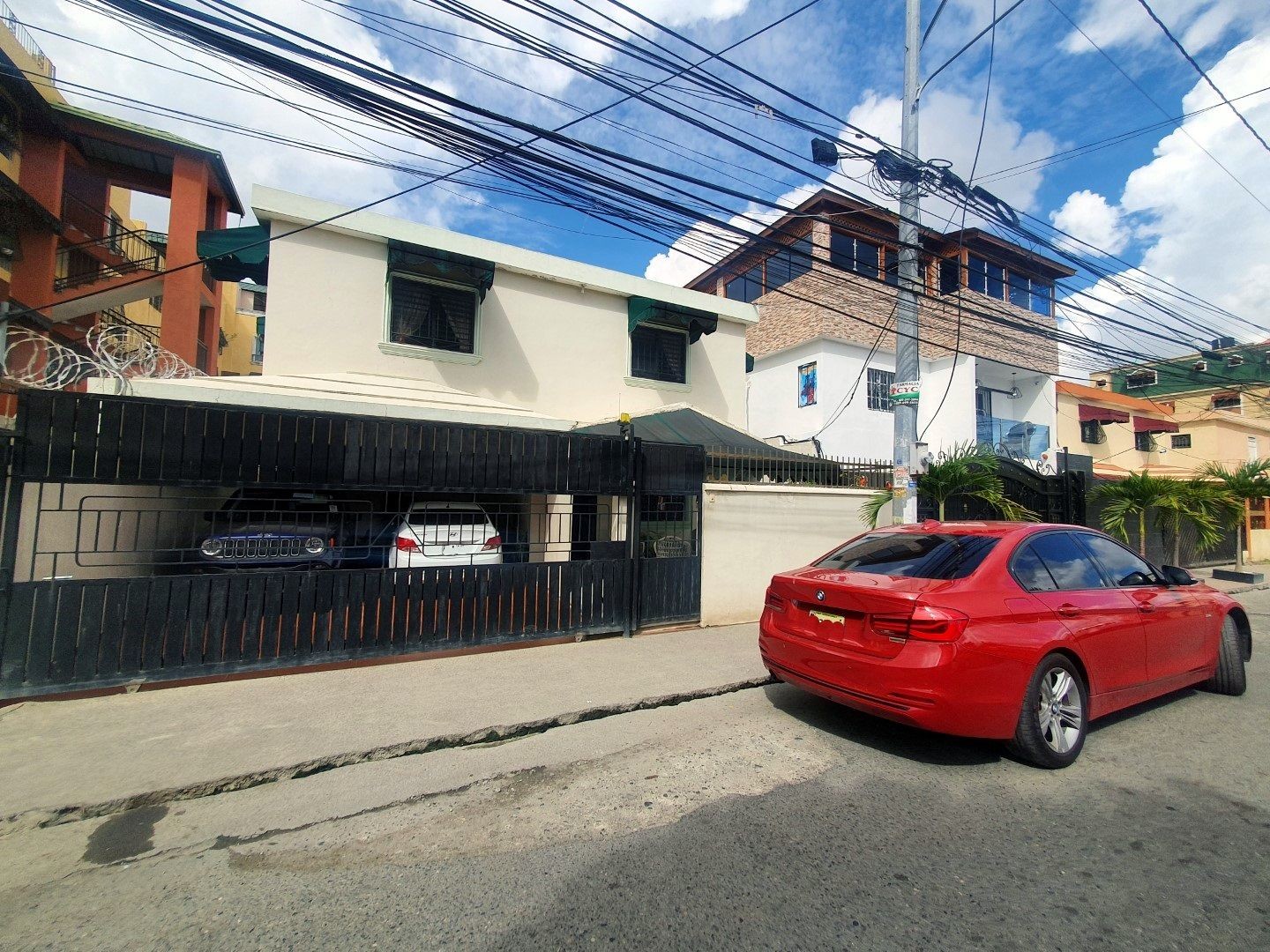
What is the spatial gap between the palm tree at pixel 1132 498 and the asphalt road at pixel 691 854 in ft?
33.6

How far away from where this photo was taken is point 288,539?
5609 millimetres

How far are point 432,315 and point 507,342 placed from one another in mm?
1388

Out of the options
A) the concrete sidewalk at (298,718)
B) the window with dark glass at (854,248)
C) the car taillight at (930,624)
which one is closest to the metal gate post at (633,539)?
the concrete sidewalk at (298,718)

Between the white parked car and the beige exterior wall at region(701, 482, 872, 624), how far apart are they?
2681mm

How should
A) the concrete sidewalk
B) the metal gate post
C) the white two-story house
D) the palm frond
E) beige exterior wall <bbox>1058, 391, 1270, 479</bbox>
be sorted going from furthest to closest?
beige exterior wall <bbox>1058, 391, 1270, 479</bbox>, the white two-story house, the palm frond, the metal gate post, the concrete sidewalk

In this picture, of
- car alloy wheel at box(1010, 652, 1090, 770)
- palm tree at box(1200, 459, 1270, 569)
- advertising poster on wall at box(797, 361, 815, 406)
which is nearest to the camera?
car alloy wheel at box(1010, 652, 1090, 770)

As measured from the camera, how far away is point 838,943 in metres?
2.20

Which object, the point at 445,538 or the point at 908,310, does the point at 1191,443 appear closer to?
the point at 908,310

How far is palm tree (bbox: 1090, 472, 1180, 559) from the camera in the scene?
41.1ft

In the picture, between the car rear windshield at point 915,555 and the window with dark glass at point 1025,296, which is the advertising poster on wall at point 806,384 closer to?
the window with dark glass at point 1025,296

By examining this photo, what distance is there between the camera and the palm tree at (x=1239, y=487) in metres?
13.9

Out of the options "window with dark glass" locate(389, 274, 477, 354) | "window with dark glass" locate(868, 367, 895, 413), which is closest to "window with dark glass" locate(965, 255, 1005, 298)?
"window with dark glass" locate(868, 367, 895, 413)

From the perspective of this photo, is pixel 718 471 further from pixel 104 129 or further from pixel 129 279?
pixel 104 129

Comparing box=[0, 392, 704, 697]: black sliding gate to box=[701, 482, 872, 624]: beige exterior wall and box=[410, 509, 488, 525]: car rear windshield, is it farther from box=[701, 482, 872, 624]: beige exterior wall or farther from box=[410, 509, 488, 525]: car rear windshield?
box=[701, 482, 872, 624]: beige exterior wall
